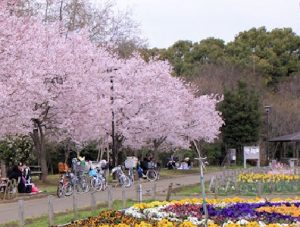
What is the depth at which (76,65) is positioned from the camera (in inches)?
1129

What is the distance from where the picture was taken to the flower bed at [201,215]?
10.1m

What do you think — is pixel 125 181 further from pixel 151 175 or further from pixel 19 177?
pixel 151 175

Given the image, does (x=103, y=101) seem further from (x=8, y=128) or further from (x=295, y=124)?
(x=295, y=124)

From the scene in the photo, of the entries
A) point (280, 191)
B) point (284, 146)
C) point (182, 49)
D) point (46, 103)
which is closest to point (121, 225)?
point (280, 191)

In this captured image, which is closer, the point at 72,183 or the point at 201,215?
the point at 201,215

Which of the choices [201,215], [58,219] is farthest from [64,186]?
[201,215]

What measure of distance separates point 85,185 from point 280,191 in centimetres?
805

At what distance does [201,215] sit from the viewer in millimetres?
11289

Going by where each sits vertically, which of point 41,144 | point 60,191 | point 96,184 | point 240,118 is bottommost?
point 60,191

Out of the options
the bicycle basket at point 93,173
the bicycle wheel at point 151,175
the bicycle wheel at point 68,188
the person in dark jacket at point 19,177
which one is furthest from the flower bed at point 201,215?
the bicycle wheel at point 151,175

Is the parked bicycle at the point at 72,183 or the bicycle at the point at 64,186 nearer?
the bicycle at the point at 64,186

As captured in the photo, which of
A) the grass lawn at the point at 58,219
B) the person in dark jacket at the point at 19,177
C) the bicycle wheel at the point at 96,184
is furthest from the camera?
the bicycle wheel at the point at 96,184

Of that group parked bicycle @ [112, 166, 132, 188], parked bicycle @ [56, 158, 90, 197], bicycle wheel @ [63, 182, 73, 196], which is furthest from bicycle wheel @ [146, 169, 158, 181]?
bicycle wheel @ [63, 182, 73, 196]

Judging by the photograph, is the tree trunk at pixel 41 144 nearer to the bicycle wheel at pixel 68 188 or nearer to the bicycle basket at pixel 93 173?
the bicycle basket at pixel 93 173
